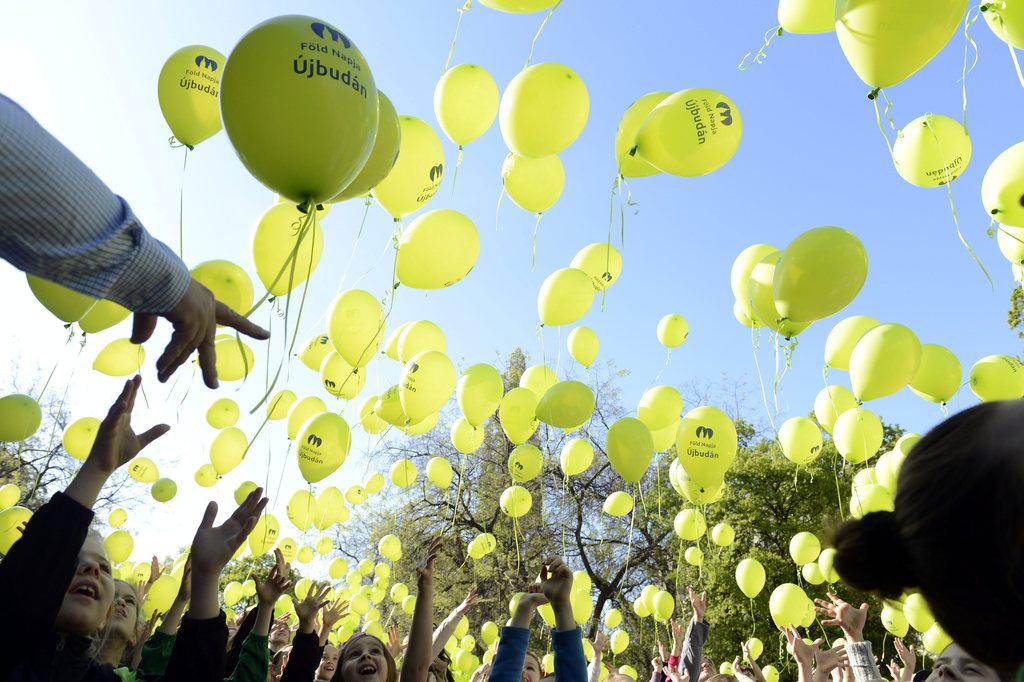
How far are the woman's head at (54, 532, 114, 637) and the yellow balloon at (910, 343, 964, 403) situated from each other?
4.52m

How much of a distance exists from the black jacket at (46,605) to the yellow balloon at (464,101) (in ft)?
10.5

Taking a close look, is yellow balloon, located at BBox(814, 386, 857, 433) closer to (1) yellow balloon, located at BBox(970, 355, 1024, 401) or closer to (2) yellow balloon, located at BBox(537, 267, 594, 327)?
(1) yellow balloon, located at BBox(970, 355, 1024, 401)

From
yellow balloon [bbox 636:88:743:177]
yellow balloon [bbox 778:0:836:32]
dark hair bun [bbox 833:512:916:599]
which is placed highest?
yellow balloon [bbox 778:0:836:32]

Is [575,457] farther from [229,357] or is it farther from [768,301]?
[768,301]

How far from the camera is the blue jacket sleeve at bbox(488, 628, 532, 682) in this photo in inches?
83.3

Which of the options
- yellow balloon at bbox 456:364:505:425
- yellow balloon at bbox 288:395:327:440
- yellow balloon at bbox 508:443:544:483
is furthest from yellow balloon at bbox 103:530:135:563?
yellow balloon at bbox 456:364:505:425

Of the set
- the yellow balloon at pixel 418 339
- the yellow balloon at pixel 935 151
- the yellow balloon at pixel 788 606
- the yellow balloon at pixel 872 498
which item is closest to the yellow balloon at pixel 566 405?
the yellow balloon at pixel 418 339

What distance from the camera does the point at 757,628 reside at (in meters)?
13.8

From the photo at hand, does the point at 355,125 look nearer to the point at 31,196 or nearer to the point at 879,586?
the point at 31,196

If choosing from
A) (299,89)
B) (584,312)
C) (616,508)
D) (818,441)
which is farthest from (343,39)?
(616,508)

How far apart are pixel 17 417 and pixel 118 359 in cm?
86

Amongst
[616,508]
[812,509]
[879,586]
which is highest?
[812,509]

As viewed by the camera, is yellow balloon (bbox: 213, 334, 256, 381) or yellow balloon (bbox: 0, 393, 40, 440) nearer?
yellow balloon (bbox: 213, 334, 256, 381)

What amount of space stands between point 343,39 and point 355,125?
0.34 meters
